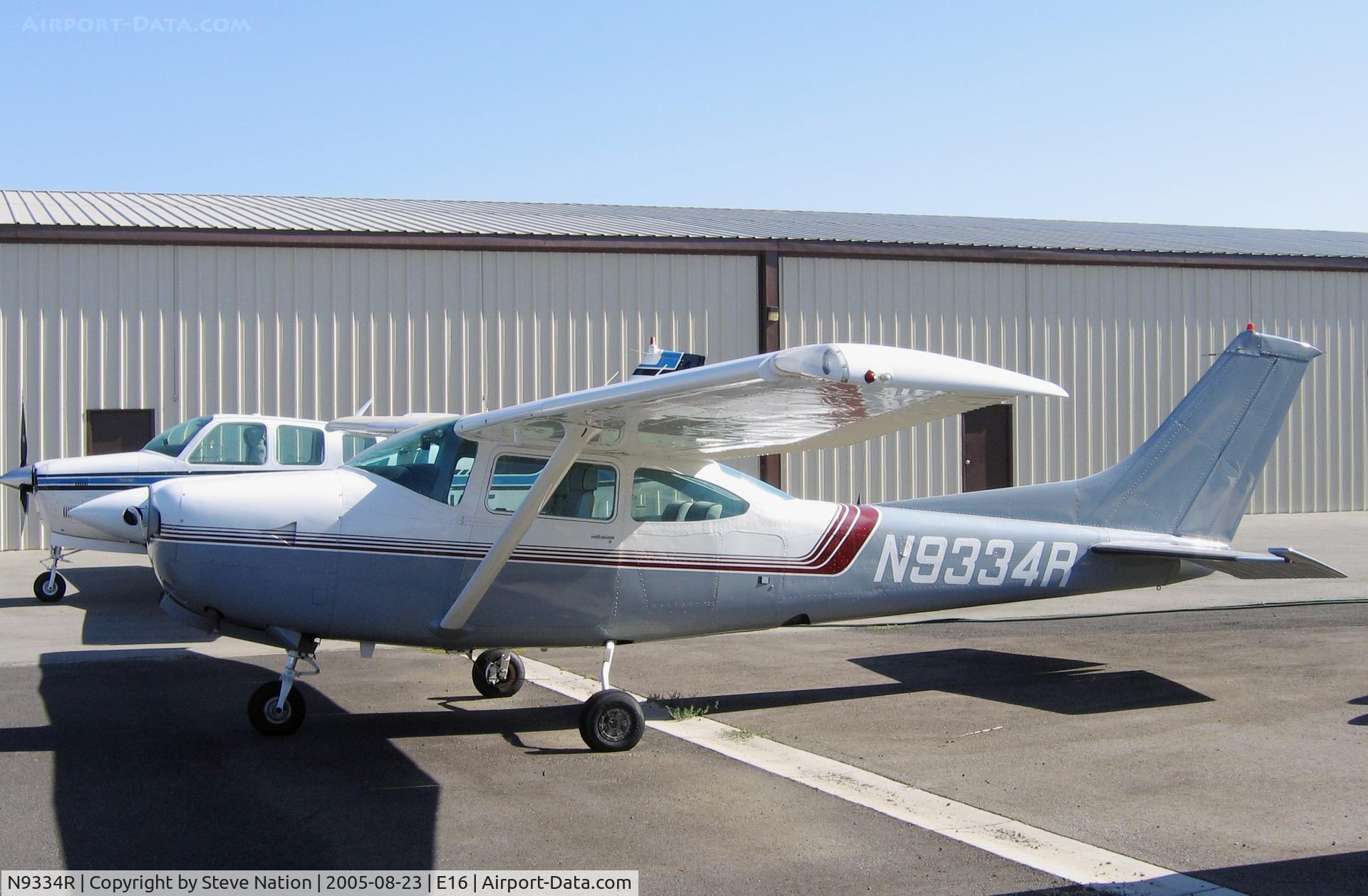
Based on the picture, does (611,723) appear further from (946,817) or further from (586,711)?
(946,817)

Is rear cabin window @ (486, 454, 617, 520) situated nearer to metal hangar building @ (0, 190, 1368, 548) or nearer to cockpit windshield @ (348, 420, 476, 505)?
cockpit windshield @ (348, 420, 476, 505)

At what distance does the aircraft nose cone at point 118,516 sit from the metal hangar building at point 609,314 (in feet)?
20.5

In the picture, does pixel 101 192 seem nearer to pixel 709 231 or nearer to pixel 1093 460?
pixel 709 231

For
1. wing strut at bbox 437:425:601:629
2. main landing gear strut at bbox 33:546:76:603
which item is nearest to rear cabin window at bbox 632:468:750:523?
Result: wing strut at bbox 437:425:601:629

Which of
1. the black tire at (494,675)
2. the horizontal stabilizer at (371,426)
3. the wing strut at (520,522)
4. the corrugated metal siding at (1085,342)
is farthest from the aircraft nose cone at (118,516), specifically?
the corrugated metal siding at (1085,342)

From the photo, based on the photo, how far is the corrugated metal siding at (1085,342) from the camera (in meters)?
21.2

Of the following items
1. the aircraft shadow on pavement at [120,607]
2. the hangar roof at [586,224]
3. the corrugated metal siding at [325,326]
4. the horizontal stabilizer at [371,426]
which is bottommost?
the aircraft shadow on pavement at [120,607]

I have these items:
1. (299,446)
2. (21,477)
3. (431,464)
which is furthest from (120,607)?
Answer: (431,464)

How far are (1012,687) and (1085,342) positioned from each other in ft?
50.7

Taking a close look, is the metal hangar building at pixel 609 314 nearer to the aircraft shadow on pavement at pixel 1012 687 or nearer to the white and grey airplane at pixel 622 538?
the aircraft shadow on pavement at pixel 1012 687

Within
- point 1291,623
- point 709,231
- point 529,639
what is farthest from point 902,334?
point 529,639

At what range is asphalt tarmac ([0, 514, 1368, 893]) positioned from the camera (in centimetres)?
500

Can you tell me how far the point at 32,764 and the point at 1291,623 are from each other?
10.5m

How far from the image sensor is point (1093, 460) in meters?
22.8
